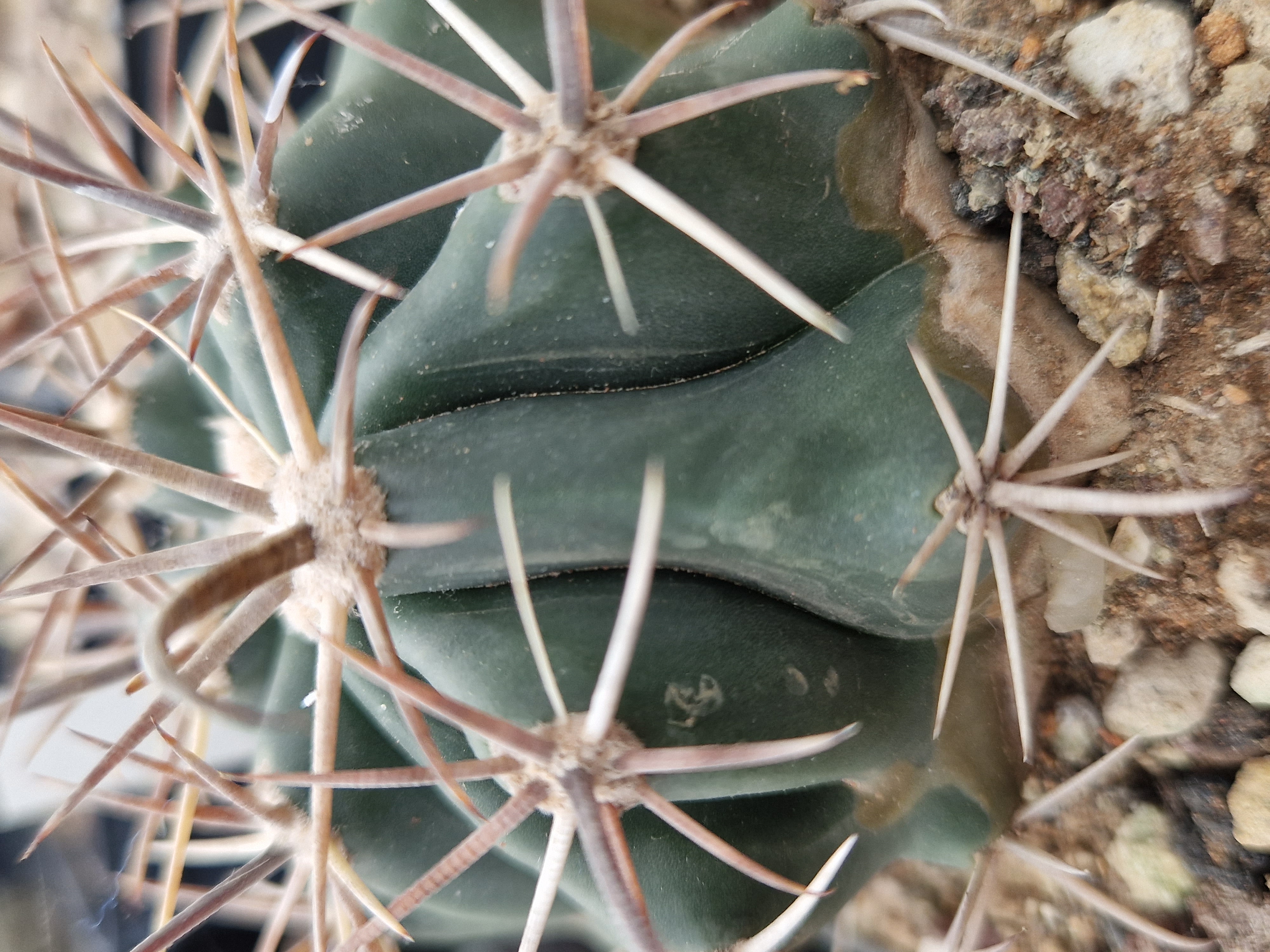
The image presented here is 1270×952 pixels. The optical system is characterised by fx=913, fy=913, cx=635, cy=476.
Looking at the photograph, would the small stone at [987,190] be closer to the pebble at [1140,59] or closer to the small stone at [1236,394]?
the pebble at [1140,59]

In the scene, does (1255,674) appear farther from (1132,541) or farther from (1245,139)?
(1245,139)

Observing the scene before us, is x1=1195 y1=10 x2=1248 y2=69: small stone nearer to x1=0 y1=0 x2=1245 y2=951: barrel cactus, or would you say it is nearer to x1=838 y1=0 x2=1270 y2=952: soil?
x1=838 y1=0 x2=1270 y2=952: soil

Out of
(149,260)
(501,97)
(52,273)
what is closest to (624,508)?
(501,97)

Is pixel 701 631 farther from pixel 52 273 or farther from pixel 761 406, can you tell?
pixel 52 273

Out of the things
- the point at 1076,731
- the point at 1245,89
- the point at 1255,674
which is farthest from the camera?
the point at 1076,731

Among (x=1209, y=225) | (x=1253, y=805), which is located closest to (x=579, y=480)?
(x=1209, y=225)
